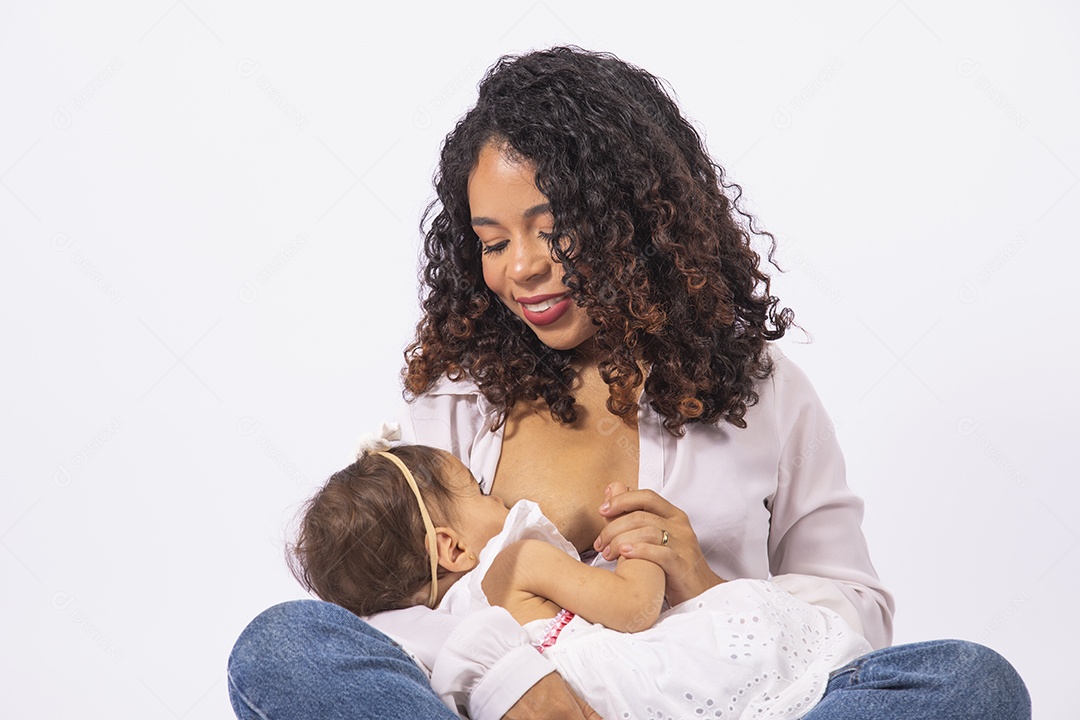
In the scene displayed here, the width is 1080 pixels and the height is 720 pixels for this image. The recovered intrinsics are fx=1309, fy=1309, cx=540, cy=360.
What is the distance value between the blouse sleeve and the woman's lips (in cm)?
45

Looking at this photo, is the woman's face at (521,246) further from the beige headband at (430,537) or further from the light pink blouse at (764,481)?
the beige headband at (430,537)

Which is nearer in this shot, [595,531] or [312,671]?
[312,671]

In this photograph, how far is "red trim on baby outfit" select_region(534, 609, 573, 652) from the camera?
1.94m

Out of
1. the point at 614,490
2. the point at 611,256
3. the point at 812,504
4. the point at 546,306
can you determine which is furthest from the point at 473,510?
the point at 812,504

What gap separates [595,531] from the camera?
2297 mm

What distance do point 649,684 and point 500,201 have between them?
0.85 meters

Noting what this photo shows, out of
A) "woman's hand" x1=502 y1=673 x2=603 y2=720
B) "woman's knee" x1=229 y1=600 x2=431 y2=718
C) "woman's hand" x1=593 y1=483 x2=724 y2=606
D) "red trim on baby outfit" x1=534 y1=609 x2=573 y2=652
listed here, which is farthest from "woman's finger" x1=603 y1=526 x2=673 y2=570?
"woman's knee" x1=229 y1=600 x2=431 y2=718

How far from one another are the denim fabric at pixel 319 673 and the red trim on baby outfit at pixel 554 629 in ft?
0.63

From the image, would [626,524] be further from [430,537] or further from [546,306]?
[546,306]

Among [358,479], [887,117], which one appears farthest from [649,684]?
[887,117]

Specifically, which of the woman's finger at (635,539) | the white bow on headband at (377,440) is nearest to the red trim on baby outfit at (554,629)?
the woman's finger at (635,539)

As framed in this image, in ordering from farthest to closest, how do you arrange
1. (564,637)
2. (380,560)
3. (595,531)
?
(595,531)
(380,560)
(564,637)

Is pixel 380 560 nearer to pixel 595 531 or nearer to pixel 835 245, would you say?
pixel 595 531

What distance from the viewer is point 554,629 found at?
77.2 inches
